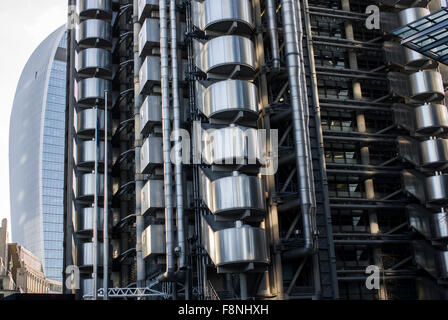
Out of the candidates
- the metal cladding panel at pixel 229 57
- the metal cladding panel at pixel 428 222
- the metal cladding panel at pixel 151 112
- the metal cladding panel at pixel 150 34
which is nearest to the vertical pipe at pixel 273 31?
the metal cladding panel at pixel 229 57

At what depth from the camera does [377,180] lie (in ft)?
190

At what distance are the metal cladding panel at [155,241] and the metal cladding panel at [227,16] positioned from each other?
16.7 m

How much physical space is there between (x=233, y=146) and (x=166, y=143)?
27.7 feet

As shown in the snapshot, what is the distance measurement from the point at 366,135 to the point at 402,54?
25.5ft

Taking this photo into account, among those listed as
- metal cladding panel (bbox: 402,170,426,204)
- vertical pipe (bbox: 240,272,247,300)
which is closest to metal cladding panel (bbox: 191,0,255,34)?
metal cladding panel (bbox: 402,170,426,204)

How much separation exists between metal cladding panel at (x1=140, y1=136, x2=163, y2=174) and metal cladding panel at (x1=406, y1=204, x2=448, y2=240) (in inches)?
839

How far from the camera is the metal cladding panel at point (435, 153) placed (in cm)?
5291

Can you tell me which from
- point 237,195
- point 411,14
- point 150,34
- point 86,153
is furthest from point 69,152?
point 411,14

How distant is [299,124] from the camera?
48.2 metres

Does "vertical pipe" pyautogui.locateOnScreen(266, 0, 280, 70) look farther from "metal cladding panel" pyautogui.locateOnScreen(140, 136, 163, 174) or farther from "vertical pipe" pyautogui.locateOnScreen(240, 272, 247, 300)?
"vertical pipe" pyautogui.locateOnScreen(240, 272, 247, 300)

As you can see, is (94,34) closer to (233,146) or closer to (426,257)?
(233,146)

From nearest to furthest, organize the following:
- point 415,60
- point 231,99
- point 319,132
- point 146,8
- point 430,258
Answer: point 231,99 < point 430,258 < point 319,132 < point 415,60 < point 146,8

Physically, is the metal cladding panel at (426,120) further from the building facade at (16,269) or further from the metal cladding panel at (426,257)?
the building facade at (16,269)
